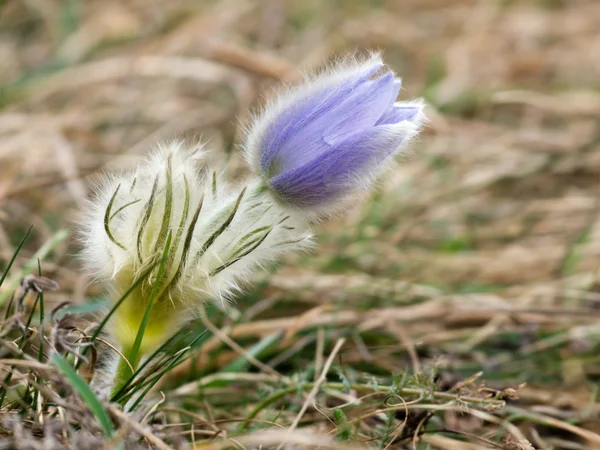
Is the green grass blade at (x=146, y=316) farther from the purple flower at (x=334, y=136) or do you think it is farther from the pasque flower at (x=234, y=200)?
the purple flower at (x=334, y=136)

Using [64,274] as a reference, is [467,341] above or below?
below

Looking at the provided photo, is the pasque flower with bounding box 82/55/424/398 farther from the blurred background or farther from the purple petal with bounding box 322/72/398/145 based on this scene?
the blurred background

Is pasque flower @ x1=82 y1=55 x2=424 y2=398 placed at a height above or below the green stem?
above

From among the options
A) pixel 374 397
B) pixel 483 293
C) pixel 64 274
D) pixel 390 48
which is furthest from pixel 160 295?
pixel 390 48

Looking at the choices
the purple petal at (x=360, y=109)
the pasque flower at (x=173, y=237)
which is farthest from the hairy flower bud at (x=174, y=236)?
the purple petal at (x=360, y=109)

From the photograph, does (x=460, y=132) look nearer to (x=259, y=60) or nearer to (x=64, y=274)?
(x=259, y=60)

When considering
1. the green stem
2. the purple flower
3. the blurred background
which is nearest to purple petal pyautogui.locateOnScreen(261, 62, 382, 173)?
the purple flower

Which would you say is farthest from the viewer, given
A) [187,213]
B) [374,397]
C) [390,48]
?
[390,48]

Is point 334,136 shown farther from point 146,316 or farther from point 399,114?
point 146,316
